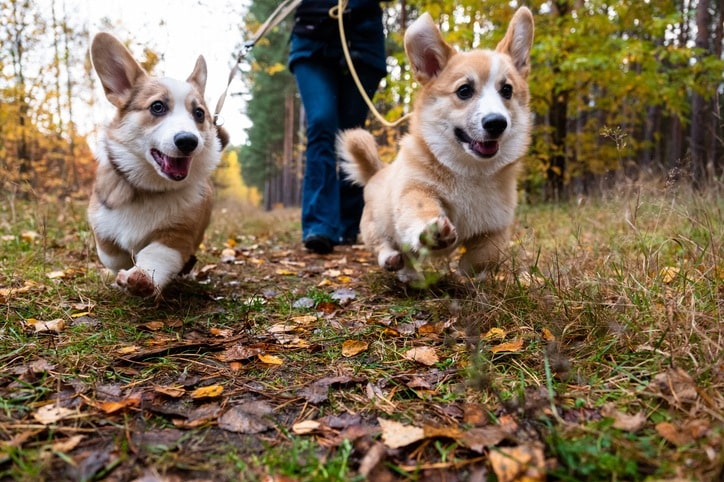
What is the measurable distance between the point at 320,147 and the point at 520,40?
2.08m

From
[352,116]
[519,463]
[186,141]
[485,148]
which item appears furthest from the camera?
[352,116]

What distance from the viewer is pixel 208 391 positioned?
5.11 feet

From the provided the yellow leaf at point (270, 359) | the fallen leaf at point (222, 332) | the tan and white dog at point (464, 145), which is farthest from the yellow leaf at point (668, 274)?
the fallen leaf at point (222, 332)

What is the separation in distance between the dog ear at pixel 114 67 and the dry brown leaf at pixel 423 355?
2178 mm

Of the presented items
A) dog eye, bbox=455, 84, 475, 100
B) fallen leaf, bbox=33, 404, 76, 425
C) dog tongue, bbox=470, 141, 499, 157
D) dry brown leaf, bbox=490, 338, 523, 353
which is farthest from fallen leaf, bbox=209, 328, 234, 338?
dog eye, bbox=455, 84, 475, 100

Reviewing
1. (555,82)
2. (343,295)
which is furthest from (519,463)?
(555,82)

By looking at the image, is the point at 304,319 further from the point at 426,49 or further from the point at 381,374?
the point at 426,49

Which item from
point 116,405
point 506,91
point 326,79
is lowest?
point 116,405

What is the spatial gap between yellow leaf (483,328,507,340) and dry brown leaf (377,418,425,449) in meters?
0.71

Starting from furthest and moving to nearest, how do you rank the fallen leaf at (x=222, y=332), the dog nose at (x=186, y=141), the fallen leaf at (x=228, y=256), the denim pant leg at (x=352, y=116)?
the denim pant leg at (x=352, y=116) < the fallen leaf at (x=228, y=256) < the dog nose at (x=186, y=141) < the fallen leaf at (x=222, y=332)

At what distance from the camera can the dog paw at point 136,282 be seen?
218cm

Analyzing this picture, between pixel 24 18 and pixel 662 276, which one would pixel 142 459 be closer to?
pixel 662 276

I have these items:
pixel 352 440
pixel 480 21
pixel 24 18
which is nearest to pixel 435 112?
pixel 352 440

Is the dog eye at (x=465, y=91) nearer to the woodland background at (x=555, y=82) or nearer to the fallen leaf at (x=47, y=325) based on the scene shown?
the woodland background at (x=555, y=82)
